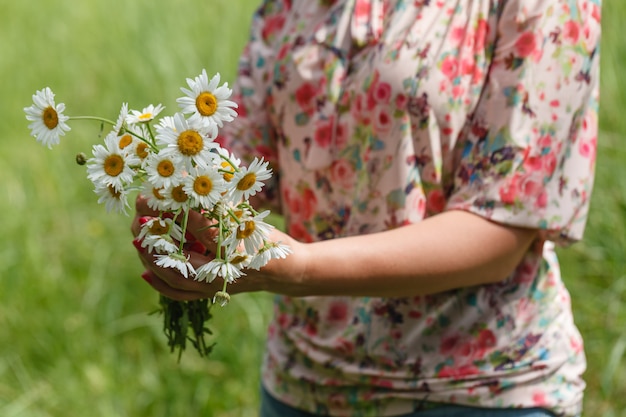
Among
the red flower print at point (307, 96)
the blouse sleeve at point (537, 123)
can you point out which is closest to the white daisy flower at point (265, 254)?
the blouse sleeve at point (537, 123)

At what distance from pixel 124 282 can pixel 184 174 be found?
6.44 feet

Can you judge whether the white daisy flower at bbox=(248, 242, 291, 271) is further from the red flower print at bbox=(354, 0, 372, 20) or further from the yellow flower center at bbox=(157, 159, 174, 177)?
the red flower print at bbox=(354, 0, 372, 20)

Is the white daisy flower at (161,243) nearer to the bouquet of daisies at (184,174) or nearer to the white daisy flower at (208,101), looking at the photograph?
the bouquet of daisies at (184,174)

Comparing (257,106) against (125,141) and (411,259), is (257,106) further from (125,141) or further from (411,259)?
(125,141)

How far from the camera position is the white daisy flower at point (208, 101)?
0.98m

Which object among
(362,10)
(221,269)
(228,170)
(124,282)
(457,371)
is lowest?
(124,282)

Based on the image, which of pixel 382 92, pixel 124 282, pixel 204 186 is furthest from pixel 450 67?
pixel 124 282

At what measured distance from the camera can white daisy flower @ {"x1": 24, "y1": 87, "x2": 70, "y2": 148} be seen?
3.39 ft

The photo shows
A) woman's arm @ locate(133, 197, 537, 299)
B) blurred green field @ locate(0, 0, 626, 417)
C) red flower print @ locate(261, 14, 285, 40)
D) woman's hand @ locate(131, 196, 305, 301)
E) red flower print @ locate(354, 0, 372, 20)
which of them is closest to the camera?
woman's hand @ locate(131, 196, 305, 301)

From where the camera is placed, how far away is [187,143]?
967 mm

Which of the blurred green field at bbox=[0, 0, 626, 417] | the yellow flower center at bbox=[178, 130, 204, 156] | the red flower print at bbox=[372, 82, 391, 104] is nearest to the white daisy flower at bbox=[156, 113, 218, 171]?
the yellow flower center at bbox=[178, 130, 204, 156]

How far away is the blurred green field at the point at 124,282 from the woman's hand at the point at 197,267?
132 centimetres

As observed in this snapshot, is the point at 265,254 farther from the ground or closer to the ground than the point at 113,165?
closer to the ground

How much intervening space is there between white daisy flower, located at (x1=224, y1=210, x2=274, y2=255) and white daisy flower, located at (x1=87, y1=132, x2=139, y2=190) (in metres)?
0.12
